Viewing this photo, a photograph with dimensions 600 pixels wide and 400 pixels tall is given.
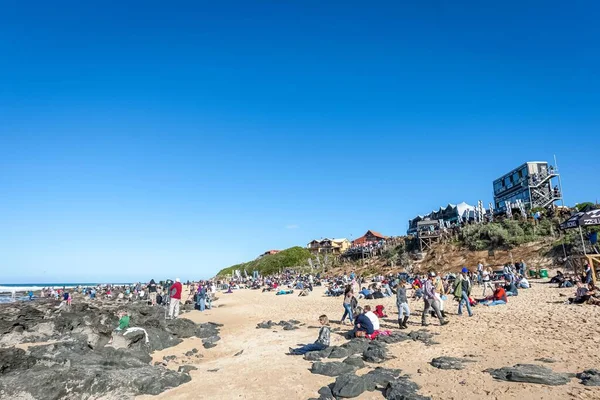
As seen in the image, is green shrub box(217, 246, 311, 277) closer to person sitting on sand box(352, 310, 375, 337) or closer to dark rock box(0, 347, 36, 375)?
person sitting on sand box(352, 310, 375, 337)

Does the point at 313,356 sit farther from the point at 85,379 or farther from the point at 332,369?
the point at 85,379

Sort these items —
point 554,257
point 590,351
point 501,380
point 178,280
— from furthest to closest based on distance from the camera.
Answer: point 554,257
point 178,280
point 590,351
point 501,380

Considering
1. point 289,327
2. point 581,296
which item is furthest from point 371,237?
point 289,327

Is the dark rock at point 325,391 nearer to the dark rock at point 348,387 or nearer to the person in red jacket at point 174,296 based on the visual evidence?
the dark rock at point 348,387

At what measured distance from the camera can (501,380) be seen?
21.8 feet

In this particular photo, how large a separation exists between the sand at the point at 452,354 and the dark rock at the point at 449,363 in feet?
0.69

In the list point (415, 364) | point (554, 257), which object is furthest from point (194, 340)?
point (554, 257)

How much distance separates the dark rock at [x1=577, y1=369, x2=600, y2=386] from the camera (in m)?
6.09

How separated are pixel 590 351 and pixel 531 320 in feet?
13.9

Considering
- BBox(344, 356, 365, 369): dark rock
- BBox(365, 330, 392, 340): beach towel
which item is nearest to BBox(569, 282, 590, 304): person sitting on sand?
BBox(365, 330, 392, 340): beach towel

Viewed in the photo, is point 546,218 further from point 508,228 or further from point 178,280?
point 178,280

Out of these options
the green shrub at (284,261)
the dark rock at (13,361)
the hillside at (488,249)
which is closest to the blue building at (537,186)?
the hillside at (488,249)

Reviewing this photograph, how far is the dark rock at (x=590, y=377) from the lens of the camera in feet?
20.0

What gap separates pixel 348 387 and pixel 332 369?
50.7 inches
